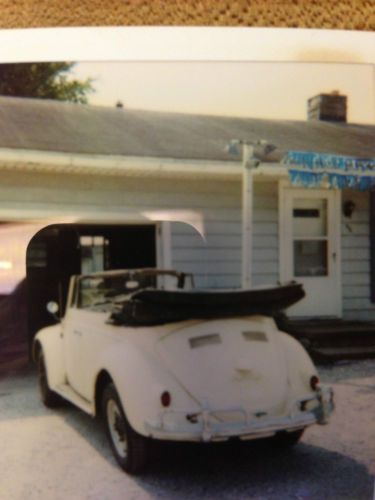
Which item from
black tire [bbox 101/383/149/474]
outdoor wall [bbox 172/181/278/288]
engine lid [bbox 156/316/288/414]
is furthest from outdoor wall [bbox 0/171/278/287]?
black tire [bbox 101/383/149/474]

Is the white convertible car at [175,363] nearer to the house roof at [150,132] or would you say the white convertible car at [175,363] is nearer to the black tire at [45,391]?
the black tire at [45,391]

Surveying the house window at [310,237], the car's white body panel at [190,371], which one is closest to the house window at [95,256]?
the car's white body panel at [190,371]

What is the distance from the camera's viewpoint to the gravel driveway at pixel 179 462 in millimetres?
1059

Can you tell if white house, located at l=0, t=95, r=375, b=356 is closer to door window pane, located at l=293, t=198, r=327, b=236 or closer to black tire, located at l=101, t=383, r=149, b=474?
door window pane, located at l=293, t=198, r=327, b=236

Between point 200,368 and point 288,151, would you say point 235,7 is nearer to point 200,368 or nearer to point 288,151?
point 288,151

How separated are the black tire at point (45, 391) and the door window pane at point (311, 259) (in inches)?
24.0

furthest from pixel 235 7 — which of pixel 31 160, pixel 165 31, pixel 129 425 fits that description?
pixel 129 425

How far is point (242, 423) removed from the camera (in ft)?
3.62

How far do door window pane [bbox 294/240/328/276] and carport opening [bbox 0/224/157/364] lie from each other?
335mm

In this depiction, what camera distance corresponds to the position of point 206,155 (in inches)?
48.0

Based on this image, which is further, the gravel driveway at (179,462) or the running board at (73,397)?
the running board at (73,397)

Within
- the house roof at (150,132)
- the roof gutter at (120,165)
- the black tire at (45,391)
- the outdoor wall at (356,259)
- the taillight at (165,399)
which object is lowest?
the taillight at (165,399)

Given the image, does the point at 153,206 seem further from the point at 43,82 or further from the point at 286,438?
the point at 286,438

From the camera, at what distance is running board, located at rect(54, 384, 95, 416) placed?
117cm
